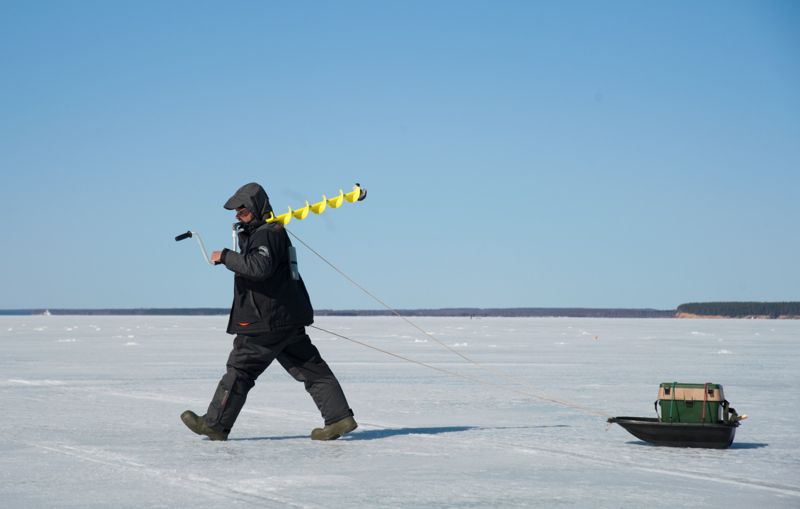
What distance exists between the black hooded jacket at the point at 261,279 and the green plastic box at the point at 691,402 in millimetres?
2618

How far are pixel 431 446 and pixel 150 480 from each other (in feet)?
7.34

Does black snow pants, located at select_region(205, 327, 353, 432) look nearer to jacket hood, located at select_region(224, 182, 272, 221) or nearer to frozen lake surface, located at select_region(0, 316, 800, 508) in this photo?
frozen lake surface, located at select_region(0, 316, 800, 508)

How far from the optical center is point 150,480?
601 cm

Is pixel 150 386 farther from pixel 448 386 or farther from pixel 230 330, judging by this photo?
pixel 230 330

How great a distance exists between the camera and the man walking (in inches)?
299

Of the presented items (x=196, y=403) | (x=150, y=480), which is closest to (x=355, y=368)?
(x=196, y=403)

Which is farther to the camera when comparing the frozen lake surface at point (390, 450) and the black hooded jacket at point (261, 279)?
the black hooded jacket at point (261, 279)

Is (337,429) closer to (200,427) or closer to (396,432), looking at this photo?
(396,432)

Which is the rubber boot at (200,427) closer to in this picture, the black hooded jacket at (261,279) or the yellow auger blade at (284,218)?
the black hooded jacket at (261,279)

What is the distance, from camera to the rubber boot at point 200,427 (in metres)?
7.79

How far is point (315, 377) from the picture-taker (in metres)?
7.99

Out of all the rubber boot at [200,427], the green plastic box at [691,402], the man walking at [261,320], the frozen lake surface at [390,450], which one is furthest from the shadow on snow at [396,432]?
the green plastic box at [691,402]

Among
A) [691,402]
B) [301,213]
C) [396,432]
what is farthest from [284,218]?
[691,402]

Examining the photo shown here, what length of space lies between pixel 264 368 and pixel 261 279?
72 centimetres
